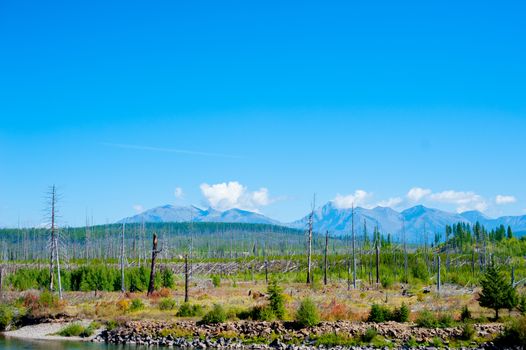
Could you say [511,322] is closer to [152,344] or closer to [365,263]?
[152,344]

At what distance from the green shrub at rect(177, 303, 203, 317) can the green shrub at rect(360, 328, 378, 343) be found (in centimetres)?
1418

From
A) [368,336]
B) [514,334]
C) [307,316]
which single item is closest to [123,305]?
[307,316]

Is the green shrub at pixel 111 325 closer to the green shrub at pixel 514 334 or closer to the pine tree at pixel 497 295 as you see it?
the green shrub at pixel 514 334

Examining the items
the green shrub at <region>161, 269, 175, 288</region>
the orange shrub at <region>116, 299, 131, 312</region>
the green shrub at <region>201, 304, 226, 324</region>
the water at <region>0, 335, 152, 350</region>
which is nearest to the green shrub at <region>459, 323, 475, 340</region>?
the green shrub at <region>201, 304, 226, 324</region>

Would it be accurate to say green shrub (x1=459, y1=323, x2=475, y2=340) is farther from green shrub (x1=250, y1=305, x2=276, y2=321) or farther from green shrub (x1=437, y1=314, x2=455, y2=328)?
green shrub (x1=250, y1=305, x2=276, y2=321)

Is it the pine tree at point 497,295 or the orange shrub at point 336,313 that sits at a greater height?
the pine tree at point 497,295

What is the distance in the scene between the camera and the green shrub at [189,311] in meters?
45.3

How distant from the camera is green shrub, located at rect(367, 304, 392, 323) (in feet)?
134

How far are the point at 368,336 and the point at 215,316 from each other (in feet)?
39.9

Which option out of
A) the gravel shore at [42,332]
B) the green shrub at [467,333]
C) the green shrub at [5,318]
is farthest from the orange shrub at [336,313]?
the green shrub at [5,318]

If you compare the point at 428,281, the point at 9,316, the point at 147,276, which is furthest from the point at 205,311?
the point at 428,281

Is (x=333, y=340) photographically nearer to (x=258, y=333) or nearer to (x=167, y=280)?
(x=258, y=333)

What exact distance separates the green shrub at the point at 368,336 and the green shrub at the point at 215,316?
1112 cm

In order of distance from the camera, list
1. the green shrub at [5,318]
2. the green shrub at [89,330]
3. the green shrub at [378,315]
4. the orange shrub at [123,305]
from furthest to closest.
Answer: the orange shrub at [123,305]
the green shrub at [5,318]
the green shrub at [89,330]
the green shrub at [378,315]
